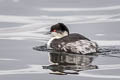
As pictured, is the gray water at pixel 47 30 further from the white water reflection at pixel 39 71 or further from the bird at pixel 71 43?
the bird at pixel 71 43

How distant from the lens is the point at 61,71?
15969 millimetres

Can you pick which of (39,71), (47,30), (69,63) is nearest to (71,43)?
(69,63)

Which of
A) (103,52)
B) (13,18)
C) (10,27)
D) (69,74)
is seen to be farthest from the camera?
(13,18)

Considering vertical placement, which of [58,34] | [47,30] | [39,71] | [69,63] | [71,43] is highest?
[47,30]

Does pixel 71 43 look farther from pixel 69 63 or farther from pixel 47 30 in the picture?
pixel 47 30

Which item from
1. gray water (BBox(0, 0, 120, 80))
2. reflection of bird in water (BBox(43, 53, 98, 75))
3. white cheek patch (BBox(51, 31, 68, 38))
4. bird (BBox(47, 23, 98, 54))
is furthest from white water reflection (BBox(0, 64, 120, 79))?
white cheek patch (BBox(51, 31, 68, 38))

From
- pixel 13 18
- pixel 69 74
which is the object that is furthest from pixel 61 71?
pixel 13 18

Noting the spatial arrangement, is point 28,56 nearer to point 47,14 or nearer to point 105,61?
point 105,61

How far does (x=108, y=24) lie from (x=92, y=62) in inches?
270

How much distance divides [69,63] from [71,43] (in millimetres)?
1862

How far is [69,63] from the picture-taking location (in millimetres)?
16953

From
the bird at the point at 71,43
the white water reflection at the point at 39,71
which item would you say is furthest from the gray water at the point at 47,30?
the bird at the point at 71,43

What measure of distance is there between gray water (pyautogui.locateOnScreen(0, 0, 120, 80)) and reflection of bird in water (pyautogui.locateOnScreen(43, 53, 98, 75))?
0.25 feet

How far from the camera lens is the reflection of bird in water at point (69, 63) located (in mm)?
16094
